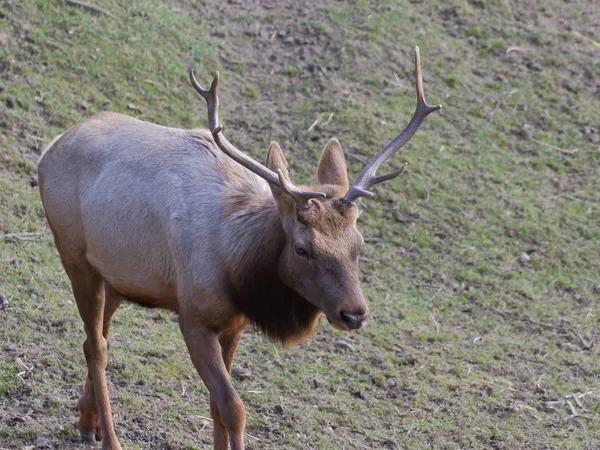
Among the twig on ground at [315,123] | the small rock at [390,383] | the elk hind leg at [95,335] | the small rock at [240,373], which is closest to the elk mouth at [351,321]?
the elk hind leg at [95,335]

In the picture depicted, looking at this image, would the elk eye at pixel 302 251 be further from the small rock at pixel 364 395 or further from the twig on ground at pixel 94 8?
the twig on ground at pixel 94 8

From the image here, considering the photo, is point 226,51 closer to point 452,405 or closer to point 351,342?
point 351,342

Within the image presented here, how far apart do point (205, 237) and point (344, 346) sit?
259 cm

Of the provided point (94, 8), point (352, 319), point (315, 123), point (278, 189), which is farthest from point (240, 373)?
point (94, 8)

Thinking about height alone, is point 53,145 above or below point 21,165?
above

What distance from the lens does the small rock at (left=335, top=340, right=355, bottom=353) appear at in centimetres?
796

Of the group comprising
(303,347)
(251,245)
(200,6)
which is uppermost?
(251,245)

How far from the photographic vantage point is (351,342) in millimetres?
8094

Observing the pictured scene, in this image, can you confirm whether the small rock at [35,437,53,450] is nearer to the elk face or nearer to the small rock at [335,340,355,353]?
the elk face

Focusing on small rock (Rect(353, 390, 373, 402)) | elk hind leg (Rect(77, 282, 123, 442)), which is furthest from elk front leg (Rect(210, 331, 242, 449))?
small rock (Rect(353, 390, 373, 402))

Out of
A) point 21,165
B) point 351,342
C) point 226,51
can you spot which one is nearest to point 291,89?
point 226,51

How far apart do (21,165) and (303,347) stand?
3.34 metres

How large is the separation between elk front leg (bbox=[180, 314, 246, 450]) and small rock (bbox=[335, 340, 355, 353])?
7.74ft

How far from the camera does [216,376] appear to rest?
5512 mm
